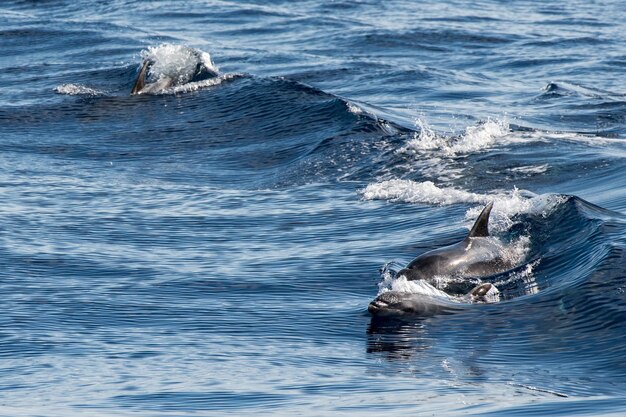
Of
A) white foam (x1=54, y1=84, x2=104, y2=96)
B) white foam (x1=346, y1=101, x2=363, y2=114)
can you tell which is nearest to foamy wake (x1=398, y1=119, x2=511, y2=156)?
white foam (x1=346, y1=101, x2=363, y2=114)

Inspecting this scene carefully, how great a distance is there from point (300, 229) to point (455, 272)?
380cm

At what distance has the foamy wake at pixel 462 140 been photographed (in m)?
22.1

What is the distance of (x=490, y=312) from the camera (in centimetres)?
1335

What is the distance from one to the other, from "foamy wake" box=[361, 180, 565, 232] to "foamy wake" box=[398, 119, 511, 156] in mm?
2052

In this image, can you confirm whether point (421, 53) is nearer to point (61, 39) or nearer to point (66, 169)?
point (61, 39)

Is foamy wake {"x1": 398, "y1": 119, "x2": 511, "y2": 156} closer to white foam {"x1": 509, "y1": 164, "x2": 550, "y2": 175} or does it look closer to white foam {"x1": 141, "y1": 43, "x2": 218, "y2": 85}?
white foam {"x1": 509, "y1": 164, "x2": 550, "y2": 175}

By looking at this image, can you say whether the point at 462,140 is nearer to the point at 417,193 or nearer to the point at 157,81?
the point at 417,193

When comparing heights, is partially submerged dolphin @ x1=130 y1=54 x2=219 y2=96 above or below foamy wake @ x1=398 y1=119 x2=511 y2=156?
below

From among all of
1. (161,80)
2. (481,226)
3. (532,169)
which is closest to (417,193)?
(532,169)

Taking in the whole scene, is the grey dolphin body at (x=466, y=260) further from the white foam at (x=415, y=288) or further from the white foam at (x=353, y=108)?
the white foam at (x=353, y=108)

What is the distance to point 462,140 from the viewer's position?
22578mm

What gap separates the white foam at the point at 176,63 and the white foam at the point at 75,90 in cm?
154

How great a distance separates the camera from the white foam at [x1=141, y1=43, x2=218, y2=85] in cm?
3012

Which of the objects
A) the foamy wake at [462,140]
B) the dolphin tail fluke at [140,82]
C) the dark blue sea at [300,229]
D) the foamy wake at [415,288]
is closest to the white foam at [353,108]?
the dark blue sea at [300,229]
